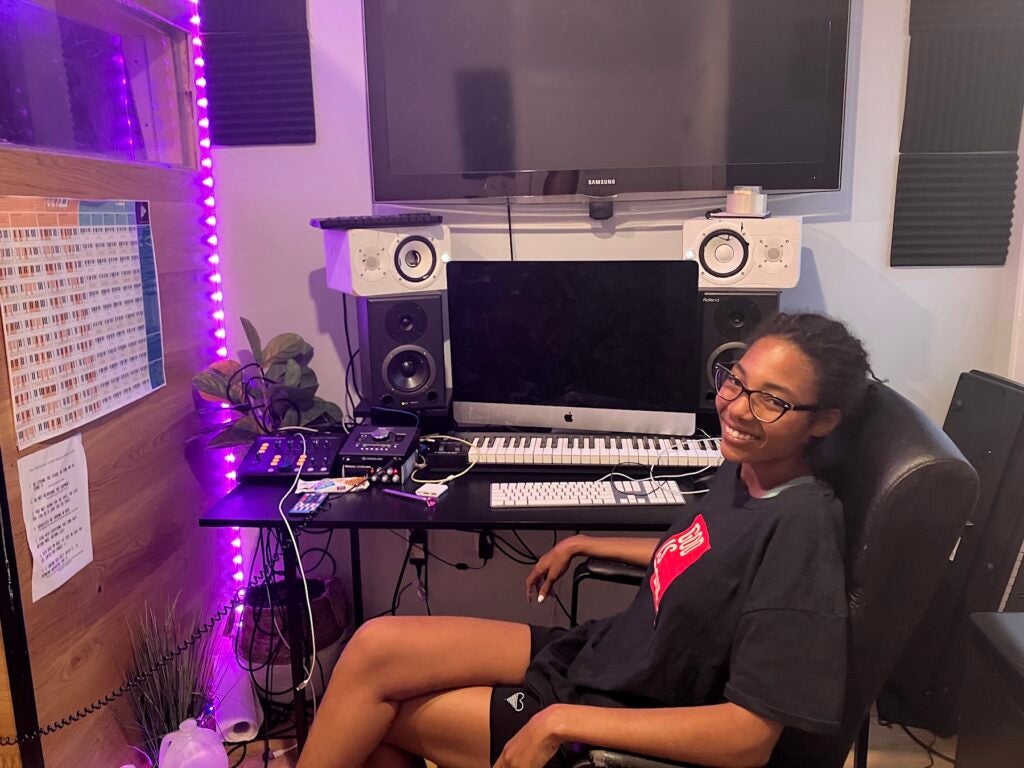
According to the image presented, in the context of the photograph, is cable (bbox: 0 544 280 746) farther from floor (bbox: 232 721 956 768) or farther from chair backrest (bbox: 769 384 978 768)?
chair backrest (bbox: 769 384 978 768)

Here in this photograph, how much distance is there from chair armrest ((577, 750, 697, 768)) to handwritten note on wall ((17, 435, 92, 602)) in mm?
1100

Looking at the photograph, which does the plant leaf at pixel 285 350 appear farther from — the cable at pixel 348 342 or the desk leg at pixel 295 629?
the desk leg at pixel 295 629

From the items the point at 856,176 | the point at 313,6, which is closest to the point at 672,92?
the point at 856,176

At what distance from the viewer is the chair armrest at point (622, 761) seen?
1.05 metres

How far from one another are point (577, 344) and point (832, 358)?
908 millimetres

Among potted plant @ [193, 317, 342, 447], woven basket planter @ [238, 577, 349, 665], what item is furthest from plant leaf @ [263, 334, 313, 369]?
woven basket planter @ [238, 577, 349, 665]

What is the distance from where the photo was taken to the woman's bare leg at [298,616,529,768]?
143 centimetres

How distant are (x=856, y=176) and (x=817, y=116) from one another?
0.29 meters

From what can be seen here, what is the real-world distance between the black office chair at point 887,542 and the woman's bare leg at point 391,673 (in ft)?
1.44

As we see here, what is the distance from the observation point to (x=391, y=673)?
144 centimetres

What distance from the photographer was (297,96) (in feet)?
7.45

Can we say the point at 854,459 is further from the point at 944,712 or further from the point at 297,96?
the point at 297,96

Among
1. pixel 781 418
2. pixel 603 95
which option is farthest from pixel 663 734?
pixel 603 95

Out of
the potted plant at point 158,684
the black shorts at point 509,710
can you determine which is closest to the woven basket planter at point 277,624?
the potted plant at point 158,684
